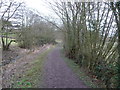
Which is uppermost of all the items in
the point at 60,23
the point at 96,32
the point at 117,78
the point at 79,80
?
the point at 60,23

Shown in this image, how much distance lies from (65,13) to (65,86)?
7.42 metres

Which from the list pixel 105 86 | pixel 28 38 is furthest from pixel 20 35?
pixel 105 86

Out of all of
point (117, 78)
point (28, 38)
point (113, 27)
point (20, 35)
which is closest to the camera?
point (117, 78)

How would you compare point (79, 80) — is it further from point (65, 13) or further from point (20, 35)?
point (20, 35)

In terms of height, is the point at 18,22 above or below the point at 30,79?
above

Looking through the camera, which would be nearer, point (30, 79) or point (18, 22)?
point (30, 79)

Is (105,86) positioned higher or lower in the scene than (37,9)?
lower

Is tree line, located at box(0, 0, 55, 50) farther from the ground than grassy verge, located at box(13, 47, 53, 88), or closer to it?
farther from the ground

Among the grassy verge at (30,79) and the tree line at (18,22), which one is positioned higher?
the tree line at (18,22)

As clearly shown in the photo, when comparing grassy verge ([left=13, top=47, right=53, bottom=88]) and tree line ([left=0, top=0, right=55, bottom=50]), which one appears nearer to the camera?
grassy verge ([left=13, top=47, right=53, bottom=88])

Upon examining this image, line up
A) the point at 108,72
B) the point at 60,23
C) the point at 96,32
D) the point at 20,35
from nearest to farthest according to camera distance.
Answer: the point at 108,72, the point at 96,32, the point at 60,23, the point at 20,35

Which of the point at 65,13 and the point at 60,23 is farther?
the point at 60,23

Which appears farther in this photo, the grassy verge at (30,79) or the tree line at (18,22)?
the tree line at (18,22)

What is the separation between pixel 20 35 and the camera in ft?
53.5
